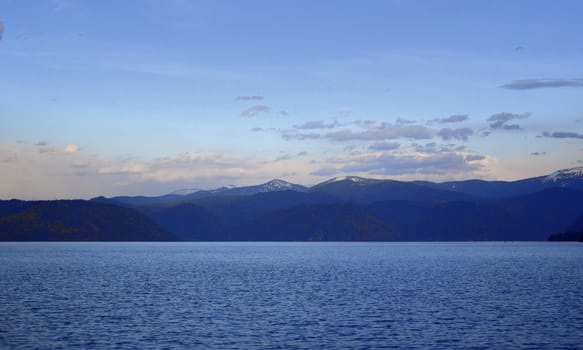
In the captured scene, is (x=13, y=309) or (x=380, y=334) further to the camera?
(x=13, y=309)

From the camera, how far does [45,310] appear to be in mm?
69938

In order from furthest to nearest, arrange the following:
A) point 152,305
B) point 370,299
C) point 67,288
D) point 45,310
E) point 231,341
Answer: point 67,288 < point 370,299 < point 152,305 < point 45,310 < point 231,341

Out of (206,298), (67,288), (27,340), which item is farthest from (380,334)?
(67,288)

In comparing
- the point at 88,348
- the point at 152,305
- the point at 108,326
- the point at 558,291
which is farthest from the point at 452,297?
the point at 88,348

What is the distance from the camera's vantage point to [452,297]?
274ft

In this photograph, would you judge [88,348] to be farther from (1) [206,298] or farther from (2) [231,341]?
(1) [206,298]

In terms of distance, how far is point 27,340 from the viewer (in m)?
50.6

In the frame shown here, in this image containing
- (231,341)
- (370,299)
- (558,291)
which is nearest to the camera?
(231,341)

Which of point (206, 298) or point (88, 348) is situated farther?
Answer: point (206, 298)

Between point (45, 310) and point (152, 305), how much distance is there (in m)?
11.2

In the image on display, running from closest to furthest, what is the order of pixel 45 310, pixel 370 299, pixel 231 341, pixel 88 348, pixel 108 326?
pixel 88 348, pixel 231 341, pixel 108 326, pixel 45 310, pixel 370 299

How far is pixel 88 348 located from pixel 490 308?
Answer: 4286 cm

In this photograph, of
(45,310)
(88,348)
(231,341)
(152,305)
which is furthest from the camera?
(152,305)

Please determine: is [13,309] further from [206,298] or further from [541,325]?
[541,325]
